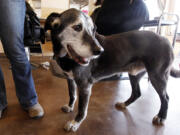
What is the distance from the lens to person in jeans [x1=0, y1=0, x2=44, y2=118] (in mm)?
886

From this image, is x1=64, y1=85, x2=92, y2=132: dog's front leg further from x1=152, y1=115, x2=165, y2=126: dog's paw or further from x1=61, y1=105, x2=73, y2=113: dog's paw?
x1=152, y1=115, x2=165, y2=126: dog's paw

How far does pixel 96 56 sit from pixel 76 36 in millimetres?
169

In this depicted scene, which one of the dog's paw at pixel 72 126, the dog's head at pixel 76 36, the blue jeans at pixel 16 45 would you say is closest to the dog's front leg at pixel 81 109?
the dog's paw at pixel 72 126

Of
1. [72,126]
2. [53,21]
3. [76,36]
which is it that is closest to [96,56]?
[76,36]

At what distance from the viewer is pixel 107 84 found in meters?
1.87

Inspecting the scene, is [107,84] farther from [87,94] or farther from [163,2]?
[163,2]

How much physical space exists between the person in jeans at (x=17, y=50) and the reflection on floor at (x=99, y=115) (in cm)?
10

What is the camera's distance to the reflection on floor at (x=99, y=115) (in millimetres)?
1001

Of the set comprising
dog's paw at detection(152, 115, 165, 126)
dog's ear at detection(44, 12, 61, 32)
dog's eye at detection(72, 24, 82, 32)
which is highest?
dog's ear at detection(44, 12, 61, 32)

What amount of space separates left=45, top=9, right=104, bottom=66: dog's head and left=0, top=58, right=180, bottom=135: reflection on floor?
1.64 ft

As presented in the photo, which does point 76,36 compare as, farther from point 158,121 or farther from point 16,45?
point 158,121

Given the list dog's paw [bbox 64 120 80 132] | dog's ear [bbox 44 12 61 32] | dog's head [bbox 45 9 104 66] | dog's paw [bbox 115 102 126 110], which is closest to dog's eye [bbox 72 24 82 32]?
dog's head [bbox 45 9 104 66]

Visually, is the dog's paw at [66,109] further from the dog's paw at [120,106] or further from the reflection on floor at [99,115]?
the dog's paw at [120,106]

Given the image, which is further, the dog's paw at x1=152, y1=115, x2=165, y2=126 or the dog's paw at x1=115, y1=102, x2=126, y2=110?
the dog's paw at x1=115, y1=102, x2=126, y2=110
